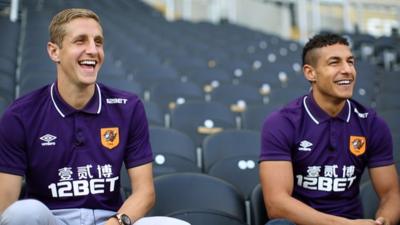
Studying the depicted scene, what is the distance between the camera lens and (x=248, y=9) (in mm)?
16031

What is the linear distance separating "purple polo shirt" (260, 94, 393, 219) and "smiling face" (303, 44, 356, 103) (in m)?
0.08

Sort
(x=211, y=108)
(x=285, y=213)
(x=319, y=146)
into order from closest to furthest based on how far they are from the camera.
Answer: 1. (x=285, y=213)
2. (x=319, y=146)
3. (x=211, y=108)

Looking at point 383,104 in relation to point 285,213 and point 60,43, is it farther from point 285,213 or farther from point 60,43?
point 60,43

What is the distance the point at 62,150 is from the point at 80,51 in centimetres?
39

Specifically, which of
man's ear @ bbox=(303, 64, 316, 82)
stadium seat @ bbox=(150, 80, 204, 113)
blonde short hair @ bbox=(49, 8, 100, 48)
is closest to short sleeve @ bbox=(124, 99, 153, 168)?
blonde short hair @ bbox=(49, 8, 100, 48)

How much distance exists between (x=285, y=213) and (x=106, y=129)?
82 cm

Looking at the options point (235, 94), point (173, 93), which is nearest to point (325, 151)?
point (173, 93)

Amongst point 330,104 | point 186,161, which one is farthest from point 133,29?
point 330,104

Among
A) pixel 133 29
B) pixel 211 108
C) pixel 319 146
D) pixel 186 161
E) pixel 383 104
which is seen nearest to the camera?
pixel 319 146

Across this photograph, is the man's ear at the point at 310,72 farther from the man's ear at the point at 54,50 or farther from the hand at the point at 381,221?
the man's ear at the point at 54,50

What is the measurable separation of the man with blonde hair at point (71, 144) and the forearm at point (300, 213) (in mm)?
537

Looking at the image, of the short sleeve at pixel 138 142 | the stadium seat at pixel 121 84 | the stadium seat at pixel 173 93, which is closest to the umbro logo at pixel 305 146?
the short sleeve at pixel 138 142

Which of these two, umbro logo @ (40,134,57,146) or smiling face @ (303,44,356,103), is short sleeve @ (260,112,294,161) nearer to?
smiling face @ (303,44,356,103)

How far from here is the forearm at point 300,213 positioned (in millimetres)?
2340
